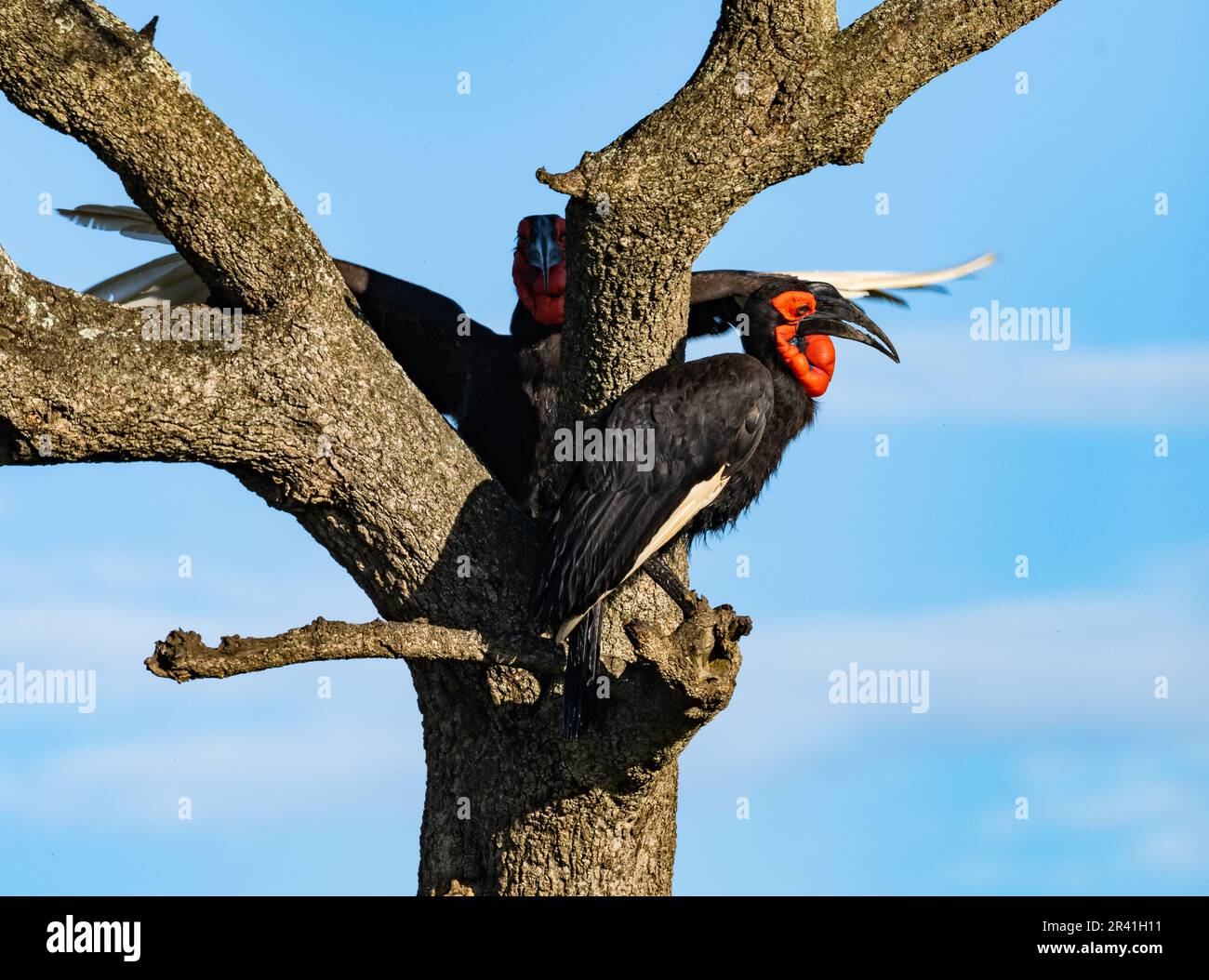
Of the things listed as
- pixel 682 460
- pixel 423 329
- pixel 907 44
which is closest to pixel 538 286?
pixel 423 329

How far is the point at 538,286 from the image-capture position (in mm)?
6176

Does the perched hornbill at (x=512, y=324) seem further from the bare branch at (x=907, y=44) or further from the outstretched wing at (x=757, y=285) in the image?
the bare branch at (x=907, y=44)

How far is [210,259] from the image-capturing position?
4496 mm

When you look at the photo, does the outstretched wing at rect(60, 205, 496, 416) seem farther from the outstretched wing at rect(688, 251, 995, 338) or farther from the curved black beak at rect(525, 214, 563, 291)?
the outstretched wing at rect(688, 251, 995, 338)

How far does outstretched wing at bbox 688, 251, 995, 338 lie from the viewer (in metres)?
6.06

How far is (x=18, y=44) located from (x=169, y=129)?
20.2 inches

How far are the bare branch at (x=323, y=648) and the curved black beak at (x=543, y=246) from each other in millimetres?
2189

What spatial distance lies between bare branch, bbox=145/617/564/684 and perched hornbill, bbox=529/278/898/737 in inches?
10.5

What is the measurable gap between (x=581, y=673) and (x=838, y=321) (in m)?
1.83

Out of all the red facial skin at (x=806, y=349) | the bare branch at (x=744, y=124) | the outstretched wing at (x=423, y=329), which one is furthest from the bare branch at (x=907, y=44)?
the outstretched wing at (x=423, y=329)

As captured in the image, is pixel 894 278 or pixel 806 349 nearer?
pixel 806 349

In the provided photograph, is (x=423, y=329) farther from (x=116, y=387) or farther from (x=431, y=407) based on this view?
(x=116, y=387)

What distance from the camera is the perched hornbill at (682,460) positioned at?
458 cm

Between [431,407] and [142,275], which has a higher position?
[142,275]
